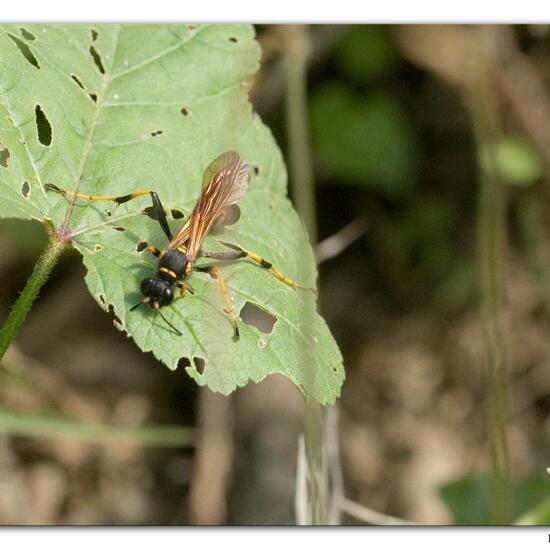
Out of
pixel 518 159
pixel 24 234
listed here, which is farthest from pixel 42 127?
pixel 518 159

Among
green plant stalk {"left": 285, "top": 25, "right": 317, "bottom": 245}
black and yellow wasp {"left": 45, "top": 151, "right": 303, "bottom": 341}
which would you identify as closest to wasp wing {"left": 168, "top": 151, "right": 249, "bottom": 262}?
black and yellow wasp {"left": 45, "top": 151, "right": 303, "bottom": 341}

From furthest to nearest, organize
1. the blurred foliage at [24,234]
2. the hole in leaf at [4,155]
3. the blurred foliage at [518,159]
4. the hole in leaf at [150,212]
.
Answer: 1. the blurred foliage at [518,159]
2. the blurred foliage at [24,234]
3. the hole in leaf at [150,212]
4. the hole in leaf at [4,155]

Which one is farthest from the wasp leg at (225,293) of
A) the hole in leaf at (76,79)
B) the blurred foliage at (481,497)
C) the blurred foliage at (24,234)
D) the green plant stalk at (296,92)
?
the blurred foliage at (24,234)

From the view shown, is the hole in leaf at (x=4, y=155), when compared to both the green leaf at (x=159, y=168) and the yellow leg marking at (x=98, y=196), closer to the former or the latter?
the green leaf at (x=159, y=168)

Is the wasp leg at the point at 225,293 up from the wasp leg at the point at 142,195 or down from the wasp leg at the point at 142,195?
down

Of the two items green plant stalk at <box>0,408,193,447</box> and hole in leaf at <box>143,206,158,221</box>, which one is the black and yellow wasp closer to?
hole in leaf at <box>143,206,158,221</box>

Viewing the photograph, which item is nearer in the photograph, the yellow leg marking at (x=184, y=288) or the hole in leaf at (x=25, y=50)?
the yellow leg marking at (x=184, y=288)
